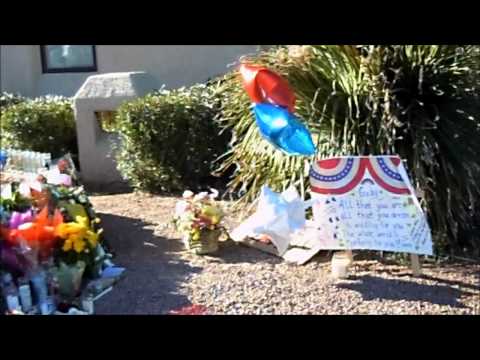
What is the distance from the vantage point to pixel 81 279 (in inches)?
170

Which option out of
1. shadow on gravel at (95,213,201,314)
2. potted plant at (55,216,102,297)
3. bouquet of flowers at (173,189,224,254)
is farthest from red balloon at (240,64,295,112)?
potted plant at (55,216,102,297)

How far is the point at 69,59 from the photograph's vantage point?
10.6 meters

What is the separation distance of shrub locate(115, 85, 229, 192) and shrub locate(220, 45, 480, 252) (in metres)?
1.78

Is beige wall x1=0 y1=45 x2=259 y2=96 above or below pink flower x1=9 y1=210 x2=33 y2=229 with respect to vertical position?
above

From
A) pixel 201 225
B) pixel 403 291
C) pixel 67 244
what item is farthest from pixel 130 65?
pixel 403 291

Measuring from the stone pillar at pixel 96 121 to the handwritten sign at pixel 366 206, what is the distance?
353 cm

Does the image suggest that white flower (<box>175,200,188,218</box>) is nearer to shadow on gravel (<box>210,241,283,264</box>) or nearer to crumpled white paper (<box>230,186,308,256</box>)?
shadow on gravel (<box>210,241,283,264</box>)

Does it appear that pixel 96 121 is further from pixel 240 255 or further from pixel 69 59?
pixel 240 255

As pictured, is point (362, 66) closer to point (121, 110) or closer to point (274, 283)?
point (274, 283)

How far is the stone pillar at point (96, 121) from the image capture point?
7.72 meters

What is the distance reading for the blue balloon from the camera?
469 cm

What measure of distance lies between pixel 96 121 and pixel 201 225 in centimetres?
329
